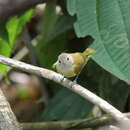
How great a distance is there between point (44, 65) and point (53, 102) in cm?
18

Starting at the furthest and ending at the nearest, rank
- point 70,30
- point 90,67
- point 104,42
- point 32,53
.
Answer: point 32,53 → point 70,30 → point 90,67 → point 104,42

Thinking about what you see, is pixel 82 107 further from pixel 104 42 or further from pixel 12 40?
pixel 104 42

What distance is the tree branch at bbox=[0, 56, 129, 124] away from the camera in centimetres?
114

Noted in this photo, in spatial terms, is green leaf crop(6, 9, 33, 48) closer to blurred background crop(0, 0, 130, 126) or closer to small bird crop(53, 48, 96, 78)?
blurred background crop(0, 0, 130, 126)

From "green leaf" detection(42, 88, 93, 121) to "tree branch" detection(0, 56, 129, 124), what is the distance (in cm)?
69

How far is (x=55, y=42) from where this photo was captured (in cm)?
219

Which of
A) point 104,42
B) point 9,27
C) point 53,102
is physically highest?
point 104,42

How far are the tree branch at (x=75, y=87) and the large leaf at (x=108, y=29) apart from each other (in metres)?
0.17

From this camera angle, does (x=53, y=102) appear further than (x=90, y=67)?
Yes

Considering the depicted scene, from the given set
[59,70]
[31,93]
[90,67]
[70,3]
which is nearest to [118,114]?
[59,70]

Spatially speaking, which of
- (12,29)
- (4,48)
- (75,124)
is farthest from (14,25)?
(75,124)

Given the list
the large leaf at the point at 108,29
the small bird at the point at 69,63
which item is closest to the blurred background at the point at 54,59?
the large leaf at the point at 108,29

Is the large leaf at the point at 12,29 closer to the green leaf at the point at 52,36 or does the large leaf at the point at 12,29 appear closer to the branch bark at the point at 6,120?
the green leaf at the point at 52,36

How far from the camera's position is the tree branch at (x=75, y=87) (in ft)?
3.73
